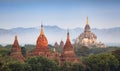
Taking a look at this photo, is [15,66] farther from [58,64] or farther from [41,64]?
[58,64]

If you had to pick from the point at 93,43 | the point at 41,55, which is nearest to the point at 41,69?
the point at 41,55

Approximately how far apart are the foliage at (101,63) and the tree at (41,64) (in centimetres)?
427

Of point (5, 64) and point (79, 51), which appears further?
point (79, 51)

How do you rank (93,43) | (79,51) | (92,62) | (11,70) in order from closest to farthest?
(11,70) → (92,62) → (79,51) → (93,43)

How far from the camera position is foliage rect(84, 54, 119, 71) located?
56562mm

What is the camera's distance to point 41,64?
5428cm

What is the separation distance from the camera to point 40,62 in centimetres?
5425

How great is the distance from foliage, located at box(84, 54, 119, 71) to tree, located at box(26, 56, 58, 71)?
14.0ft

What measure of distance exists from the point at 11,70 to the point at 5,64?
0.96 m

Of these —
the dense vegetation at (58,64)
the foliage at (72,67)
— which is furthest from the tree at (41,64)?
the foliage at (72,67)

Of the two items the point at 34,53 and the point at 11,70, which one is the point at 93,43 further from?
the point at 11,70

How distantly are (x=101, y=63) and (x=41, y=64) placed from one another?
6.73 m

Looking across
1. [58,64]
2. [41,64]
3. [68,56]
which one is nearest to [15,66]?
[41,64]

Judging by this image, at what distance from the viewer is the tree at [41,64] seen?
176 ft
